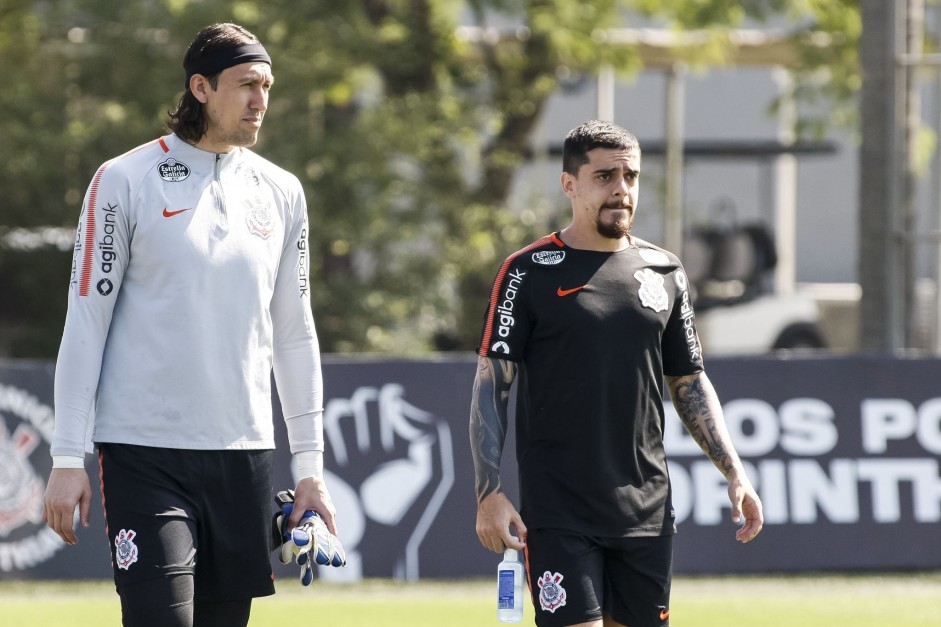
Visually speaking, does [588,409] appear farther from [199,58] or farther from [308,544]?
[199,58]

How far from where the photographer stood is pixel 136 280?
4.22 m

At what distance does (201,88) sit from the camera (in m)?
4.32

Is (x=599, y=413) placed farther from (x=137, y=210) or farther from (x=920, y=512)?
(x=920, y=512)

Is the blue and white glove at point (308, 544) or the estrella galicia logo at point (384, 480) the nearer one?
the blue and white glove at point (308, 544)

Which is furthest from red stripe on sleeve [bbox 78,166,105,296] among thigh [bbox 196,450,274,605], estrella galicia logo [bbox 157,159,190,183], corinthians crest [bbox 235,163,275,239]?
thigh [bbox 196,450,274,605]

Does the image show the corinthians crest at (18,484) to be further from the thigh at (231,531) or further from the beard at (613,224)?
the beard at (613,224)

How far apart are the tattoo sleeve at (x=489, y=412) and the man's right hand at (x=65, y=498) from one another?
124 centimetres

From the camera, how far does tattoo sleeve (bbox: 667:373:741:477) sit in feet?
16.1

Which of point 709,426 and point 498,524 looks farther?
point 709,426

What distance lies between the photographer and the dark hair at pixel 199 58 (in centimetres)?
432

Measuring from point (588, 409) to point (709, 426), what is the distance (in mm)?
506

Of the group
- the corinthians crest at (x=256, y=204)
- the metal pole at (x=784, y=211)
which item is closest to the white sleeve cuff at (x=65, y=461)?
the corinthians crest at (x=256, y=204)

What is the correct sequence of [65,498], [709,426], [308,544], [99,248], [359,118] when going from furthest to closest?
[359,118] → [709,426] → [308,544] → [99,248] → [65,498]

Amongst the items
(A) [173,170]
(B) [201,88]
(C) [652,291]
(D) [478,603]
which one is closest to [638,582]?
(C) [652,291]
